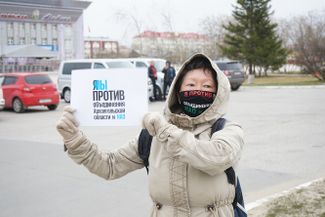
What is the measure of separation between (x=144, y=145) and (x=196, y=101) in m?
0.40

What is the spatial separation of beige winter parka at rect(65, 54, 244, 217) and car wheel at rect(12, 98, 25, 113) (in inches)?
655

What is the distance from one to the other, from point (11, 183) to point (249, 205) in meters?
3.61

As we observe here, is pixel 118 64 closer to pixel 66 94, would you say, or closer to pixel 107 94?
pixel 66 94

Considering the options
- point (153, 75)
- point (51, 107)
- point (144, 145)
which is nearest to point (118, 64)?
point (153, 75)

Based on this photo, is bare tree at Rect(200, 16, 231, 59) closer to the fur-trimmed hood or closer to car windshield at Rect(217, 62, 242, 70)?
car windshield at Rect(217, 62, 242, 70)

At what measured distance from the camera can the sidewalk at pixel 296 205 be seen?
5109 millimetres

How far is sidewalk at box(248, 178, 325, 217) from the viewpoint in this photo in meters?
5.11

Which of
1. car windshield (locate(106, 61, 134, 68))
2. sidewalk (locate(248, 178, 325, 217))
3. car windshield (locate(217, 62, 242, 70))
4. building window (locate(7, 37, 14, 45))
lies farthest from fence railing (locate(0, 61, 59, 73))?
sidewalk (locate(248, 178, 325, 217))

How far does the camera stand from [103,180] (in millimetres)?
7047

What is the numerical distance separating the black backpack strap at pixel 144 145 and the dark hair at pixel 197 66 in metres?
0.30

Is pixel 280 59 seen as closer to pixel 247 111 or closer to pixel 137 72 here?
pixel 247 111

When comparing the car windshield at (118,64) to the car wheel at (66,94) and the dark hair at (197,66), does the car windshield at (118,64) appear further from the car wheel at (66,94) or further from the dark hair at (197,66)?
the dark hair at (197,66)

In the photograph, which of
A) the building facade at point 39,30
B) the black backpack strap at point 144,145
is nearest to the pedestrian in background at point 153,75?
the black backpack strap at point 144,145

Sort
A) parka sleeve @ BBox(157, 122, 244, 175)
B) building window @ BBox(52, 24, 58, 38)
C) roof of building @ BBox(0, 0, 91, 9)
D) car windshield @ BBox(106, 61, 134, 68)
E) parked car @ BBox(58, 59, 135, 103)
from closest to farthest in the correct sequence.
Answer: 1. parka sleeve @ BBox(157, 122, 244, 175)
2. car windshield @ BBox(106, 61, 134, 68)
3. parked car @ BBox(58, 59, 135, 103)
4. roof of building @ BBox(0, 0, 91, 9)
5. building window @ BBox(52, 24, 58, 38)
